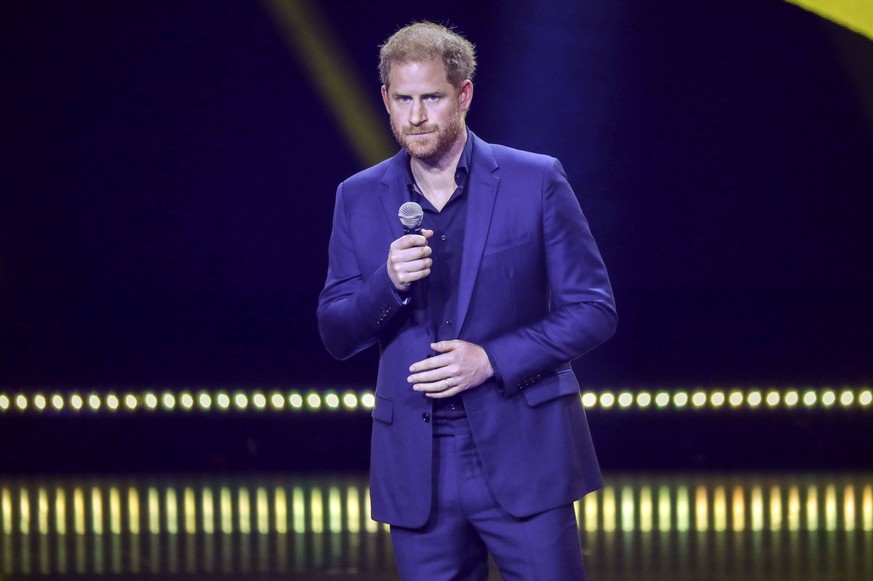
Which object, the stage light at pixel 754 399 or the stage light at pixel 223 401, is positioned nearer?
the stage light at pixel 754 399

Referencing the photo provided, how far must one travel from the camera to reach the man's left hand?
6.45 feet

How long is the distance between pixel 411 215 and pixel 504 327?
25 cm

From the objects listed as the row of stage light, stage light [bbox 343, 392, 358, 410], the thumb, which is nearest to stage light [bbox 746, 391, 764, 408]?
the row of stage light

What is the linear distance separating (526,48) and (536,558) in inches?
168

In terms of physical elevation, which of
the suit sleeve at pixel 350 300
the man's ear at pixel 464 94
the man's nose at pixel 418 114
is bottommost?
the suit sleeve at pixel 350 300

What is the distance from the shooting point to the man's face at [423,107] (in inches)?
78.6

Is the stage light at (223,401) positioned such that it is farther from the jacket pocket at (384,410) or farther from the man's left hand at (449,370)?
the man's left hand at (449,370)

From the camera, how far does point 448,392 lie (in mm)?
1971

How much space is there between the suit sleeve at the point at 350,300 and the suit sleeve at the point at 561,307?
0.18 m

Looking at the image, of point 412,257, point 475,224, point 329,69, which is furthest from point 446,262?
point 329,69

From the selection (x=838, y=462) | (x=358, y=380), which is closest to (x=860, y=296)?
(x=838, y=462)

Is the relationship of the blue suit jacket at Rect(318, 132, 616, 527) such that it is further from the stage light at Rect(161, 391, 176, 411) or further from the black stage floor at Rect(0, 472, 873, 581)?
the stage light at Rect(161, 391, 176, 411)

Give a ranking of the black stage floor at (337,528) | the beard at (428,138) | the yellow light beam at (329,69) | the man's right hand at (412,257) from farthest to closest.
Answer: the yellow light beam at (329,69), the black stage floor at (337,528), the beard at (428,138), the man's right hand at (412,257)

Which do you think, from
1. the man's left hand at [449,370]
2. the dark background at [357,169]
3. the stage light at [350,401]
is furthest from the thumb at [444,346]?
the stage light at [350,401]
